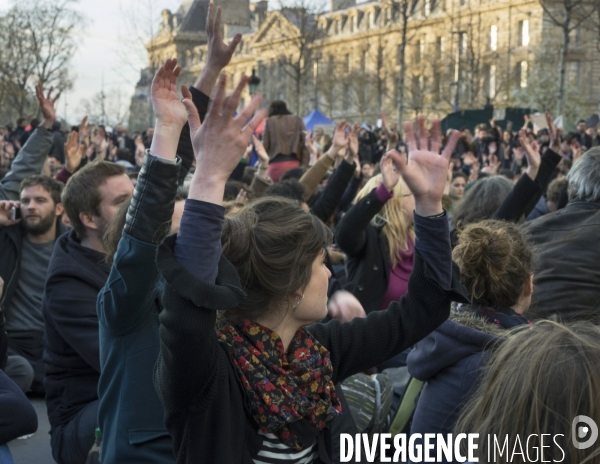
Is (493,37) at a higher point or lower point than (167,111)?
higher

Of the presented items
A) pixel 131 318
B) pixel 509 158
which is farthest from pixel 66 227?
pixel 509 158

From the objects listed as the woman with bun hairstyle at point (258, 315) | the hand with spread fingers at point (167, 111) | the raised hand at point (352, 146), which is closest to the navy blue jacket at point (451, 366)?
the woman with bun hairstyle at point (258, 315)

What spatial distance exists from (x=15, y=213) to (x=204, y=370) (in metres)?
3.87

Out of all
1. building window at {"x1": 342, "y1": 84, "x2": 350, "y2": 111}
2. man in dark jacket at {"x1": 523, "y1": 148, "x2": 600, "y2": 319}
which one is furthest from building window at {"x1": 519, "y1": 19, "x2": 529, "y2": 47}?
man in dark jacket at {"x1": 523, "y1": 148, "x2": 600, "y2": 319}

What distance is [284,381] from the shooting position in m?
2.19

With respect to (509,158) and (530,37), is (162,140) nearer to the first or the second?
(509,158)

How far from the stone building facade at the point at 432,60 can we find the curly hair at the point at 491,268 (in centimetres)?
3811

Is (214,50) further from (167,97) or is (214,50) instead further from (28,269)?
(28,269)

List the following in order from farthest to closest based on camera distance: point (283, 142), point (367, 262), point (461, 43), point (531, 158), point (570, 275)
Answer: point (461, 43) < point (283, 142) < point (367, 262) < point (531, 158) < point (570, 275)

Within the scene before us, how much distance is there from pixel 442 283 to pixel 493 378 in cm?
85

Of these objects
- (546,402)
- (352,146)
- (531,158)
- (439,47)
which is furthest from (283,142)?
(439,47)

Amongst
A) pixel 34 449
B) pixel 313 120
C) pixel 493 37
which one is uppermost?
pixel 493 37

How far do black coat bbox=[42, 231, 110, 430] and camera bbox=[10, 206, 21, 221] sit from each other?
1728 millimetres

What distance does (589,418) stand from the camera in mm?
1462
